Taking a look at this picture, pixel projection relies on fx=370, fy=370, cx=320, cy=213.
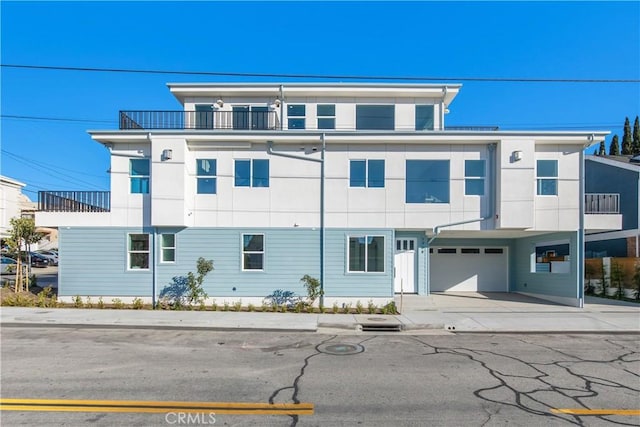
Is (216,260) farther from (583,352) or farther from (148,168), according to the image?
(583,352)

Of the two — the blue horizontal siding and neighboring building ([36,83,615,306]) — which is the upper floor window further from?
the blue horizontal siding

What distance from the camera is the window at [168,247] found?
13406mm

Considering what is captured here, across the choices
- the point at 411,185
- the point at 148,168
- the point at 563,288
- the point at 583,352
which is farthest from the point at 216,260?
the point at 563,288

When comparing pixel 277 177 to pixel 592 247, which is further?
pixel 592 247

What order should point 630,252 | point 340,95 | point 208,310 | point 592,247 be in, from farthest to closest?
point 592,247 < point 630,252 < point 340,95 < point 208,310

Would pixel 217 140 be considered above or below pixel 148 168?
above

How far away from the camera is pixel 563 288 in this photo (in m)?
14.2

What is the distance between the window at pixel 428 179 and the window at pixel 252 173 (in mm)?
5294

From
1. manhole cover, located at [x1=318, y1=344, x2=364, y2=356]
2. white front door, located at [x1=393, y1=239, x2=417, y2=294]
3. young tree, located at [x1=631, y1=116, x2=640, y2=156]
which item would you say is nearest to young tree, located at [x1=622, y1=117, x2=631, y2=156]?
young tree, located at [x1=631, y1=116, x2=640, y2=156]

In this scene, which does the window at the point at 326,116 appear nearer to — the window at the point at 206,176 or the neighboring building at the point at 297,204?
the neighboring building at the point at 297,204

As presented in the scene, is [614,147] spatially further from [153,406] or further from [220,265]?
[153,406]

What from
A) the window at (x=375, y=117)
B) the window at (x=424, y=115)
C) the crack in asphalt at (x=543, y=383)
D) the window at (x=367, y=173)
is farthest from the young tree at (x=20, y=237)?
the window at (x=424, y=115)

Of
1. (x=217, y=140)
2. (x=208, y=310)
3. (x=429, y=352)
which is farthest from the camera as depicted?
(x=217, y=140)

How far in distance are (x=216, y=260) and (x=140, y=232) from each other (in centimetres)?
296
